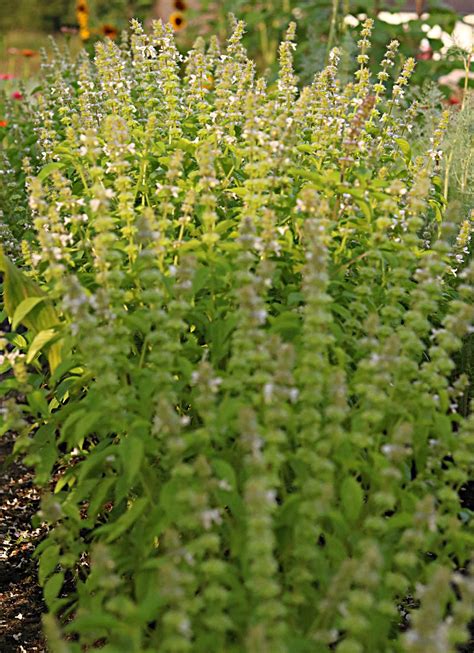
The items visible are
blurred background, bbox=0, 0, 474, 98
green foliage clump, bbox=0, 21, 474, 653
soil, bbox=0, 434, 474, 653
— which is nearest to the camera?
green foliage clump, bbox=0, 21, 474, 653

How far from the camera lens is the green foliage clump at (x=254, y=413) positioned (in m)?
1.99

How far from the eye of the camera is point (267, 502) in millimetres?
1823

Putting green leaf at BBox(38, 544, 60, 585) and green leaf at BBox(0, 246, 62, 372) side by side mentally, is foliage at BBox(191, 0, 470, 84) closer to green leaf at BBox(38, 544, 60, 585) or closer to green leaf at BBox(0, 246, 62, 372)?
green leaf at BBox(0, 246, 62, 372)

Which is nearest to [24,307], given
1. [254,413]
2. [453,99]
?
[254,413]

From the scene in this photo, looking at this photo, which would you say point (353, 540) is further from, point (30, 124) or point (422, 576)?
point (30, 124)

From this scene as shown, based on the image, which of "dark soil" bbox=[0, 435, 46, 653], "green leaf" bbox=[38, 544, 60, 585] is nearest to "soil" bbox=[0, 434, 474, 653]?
"dark soil" bbox=[0, 435, 46, 653]

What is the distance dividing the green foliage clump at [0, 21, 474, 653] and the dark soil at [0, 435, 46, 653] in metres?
0.16

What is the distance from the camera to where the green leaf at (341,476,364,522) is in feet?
7.44

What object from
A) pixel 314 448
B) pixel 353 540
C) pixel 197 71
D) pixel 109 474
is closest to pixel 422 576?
pixel 353 540

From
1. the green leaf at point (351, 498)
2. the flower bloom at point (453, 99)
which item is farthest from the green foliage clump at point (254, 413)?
the flower bloom at point (453, 99)

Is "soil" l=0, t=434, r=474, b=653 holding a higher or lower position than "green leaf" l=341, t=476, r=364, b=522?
lower

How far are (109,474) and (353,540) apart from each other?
0.88 metres

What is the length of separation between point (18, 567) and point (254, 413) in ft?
7.28

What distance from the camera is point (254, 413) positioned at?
79.1 inches
